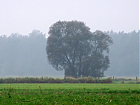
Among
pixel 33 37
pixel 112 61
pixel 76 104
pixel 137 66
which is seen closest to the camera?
pixel 76 104

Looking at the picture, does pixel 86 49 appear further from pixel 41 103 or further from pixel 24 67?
pixel 24 67

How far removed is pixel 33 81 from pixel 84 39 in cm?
2008

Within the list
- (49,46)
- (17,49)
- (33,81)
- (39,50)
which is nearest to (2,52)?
(17,49)

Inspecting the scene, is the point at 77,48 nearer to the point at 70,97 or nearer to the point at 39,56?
the point at 70,97

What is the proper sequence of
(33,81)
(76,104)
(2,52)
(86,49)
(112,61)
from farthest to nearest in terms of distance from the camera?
1. (2,52)
2. (112,61)
3. (86,49)
4. (33,81)
5. (76,104)

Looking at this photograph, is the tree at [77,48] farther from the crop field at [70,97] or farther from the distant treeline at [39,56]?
the distant treeline at [39,56]

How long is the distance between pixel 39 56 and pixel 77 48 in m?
74.1

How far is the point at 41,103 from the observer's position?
44.2 ft

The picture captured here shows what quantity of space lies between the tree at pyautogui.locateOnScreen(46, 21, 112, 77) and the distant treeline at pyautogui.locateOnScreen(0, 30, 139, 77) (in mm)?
56385

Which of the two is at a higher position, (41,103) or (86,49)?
(86,49)

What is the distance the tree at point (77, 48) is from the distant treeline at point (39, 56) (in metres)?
56.4

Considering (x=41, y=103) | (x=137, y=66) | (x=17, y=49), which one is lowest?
(x=41, y=103)

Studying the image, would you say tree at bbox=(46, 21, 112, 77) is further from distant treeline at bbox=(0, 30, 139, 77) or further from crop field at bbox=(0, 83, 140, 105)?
distant treeline at bbox=(0, 30, 139, 77)

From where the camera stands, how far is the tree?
6394 cm
